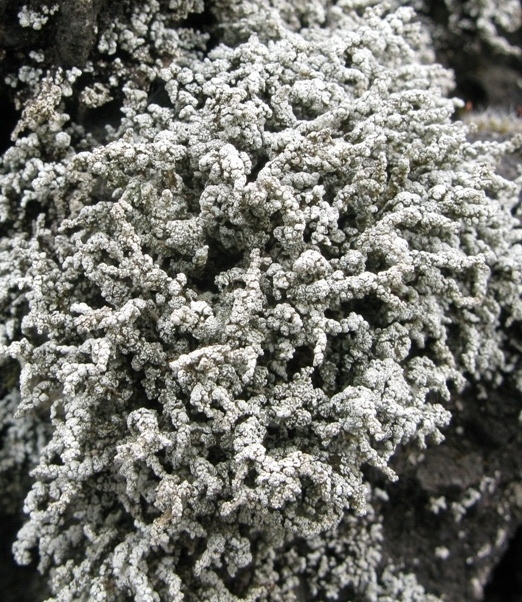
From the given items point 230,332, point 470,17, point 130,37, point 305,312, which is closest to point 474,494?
point 305,312

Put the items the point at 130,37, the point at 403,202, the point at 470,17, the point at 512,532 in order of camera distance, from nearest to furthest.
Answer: the point at 403,202
the point at 130,37
the point at 512,532
the point at 470,17

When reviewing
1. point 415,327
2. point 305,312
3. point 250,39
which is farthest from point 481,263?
point 250,39

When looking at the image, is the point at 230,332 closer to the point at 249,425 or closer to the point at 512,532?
the point at 249,425

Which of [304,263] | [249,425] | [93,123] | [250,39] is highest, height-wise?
[250,39]

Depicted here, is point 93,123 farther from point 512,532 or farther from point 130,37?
point 512,532

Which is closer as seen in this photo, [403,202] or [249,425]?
[249,425]

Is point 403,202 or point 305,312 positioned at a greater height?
point 403,202

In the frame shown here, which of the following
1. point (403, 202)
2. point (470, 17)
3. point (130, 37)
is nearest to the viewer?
point (403, 202)
